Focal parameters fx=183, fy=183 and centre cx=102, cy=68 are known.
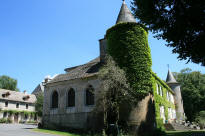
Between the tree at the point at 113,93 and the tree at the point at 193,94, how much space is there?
108 ft

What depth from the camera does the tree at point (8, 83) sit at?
210ft

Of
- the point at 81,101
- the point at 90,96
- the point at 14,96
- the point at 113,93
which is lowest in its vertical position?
the point at 81,101

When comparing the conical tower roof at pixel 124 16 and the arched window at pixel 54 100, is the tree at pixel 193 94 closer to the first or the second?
the conical tower roof at pixel 124 16

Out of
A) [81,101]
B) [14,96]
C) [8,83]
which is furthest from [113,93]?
[8,83]

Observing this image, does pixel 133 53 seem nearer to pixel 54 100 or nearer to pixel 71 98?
pixel 71 98

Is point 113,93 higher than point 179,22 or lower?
lower

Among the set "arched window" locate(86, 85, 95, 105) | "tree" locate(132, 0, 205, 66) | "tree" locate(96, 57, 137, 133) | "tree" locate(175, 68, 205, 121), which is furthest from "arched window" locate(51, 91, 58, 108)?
"tree" locate(175, 68, 205, 121)

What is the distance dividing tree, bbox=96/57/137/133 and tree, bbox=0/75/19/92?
56.6 metres

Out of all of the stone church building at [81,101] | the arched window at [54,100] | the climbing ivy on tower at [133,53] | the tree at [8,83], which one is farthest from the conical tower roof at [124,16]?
the tree at [8,83]

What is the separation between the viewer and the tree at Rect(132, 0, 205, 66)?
1101 cm

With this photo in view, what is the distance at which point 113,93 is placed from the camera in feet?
58.3

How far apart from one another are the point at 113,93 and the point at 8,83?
5832 cm

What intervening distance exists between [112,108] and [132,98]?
217 centimetres

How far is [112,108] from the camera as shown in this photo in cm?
1777
